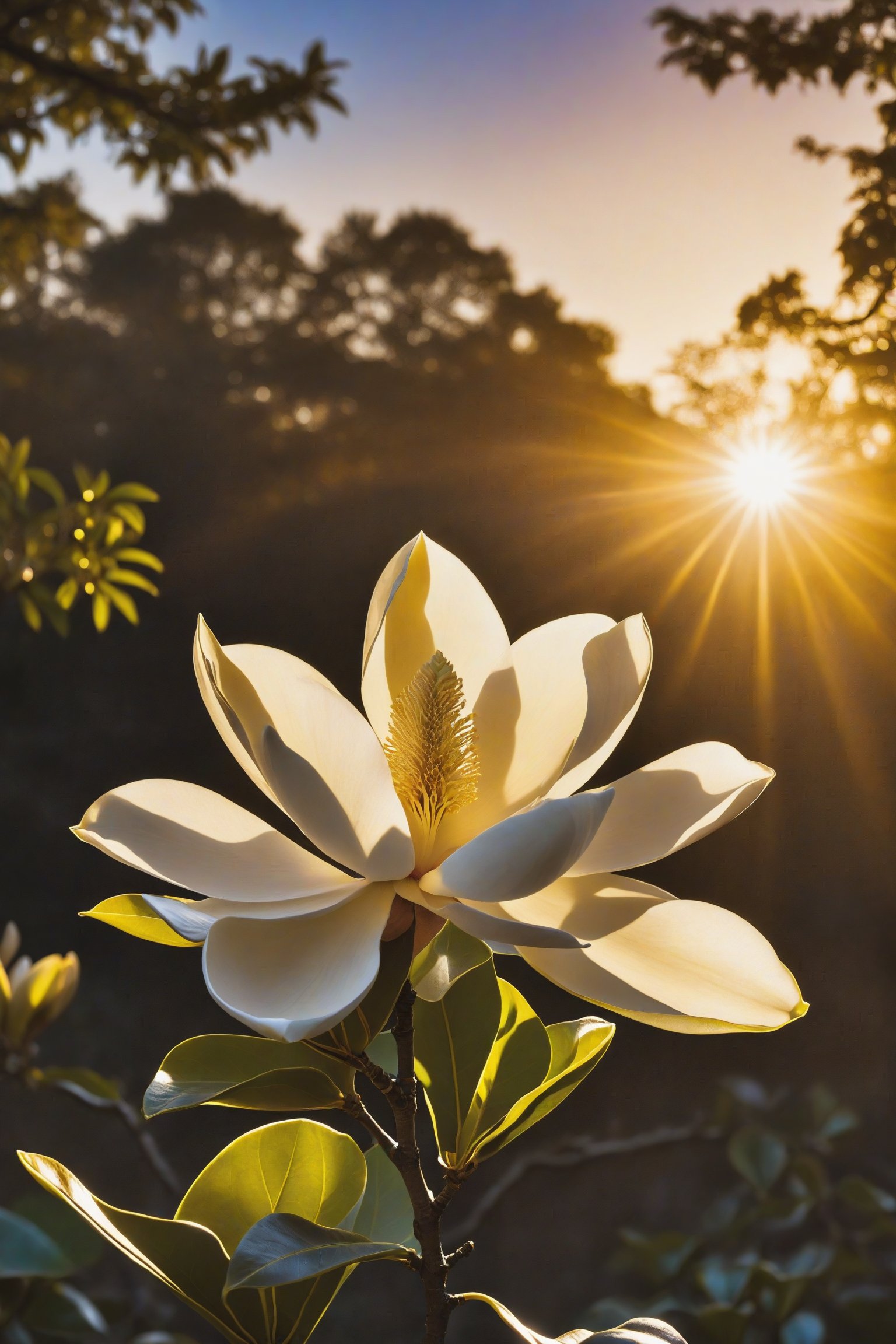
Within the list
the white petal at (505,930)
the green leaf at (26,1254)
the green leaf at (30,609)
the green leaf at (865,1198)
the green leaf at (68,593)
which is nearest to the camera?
the white petal at (505,930)

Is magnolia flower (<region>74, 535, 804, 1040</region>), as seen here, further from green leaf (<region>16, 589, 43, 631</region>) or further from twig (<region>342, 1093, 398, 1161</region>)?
green leaf (<region>16, 589, 43, 631</region>)

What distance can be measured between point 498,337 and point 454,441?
46cm

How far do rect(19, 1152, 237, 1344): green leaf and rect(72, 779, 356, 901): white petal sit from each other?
0.23 feet

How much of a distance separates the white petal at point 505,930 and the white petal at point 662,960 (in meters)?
0.03

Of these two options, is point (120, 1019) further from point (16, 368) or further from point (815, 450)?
point (16, 368)

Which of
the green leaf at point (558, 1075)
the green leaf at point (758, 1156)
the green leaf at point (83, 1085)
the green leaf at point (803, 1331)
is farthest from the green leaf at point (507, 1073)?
the green leaf at point (758, 1156)

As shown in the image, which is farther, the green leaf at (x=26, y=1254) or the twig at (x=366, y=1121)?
the green leaf at (x=26, y=1254)

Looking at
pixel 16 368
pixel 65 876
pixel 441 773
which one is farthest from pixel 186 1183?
pixel 16 368

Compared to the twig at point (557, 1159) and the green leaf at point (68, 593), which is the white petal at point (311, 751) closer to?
the green leaf at point (68, 593)

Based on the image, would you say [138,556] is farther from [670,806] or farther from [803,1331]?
[803,1331]

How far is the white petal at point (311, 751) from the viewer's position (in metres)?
0.22

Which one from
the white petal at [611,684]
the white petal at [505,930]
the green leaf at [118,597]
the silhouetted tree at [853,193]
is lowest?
the white petal at [505,930]

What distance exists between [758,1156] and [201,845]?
1116mm

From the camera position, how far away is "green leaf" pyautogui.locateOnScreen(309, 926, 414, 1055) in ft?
0.70
